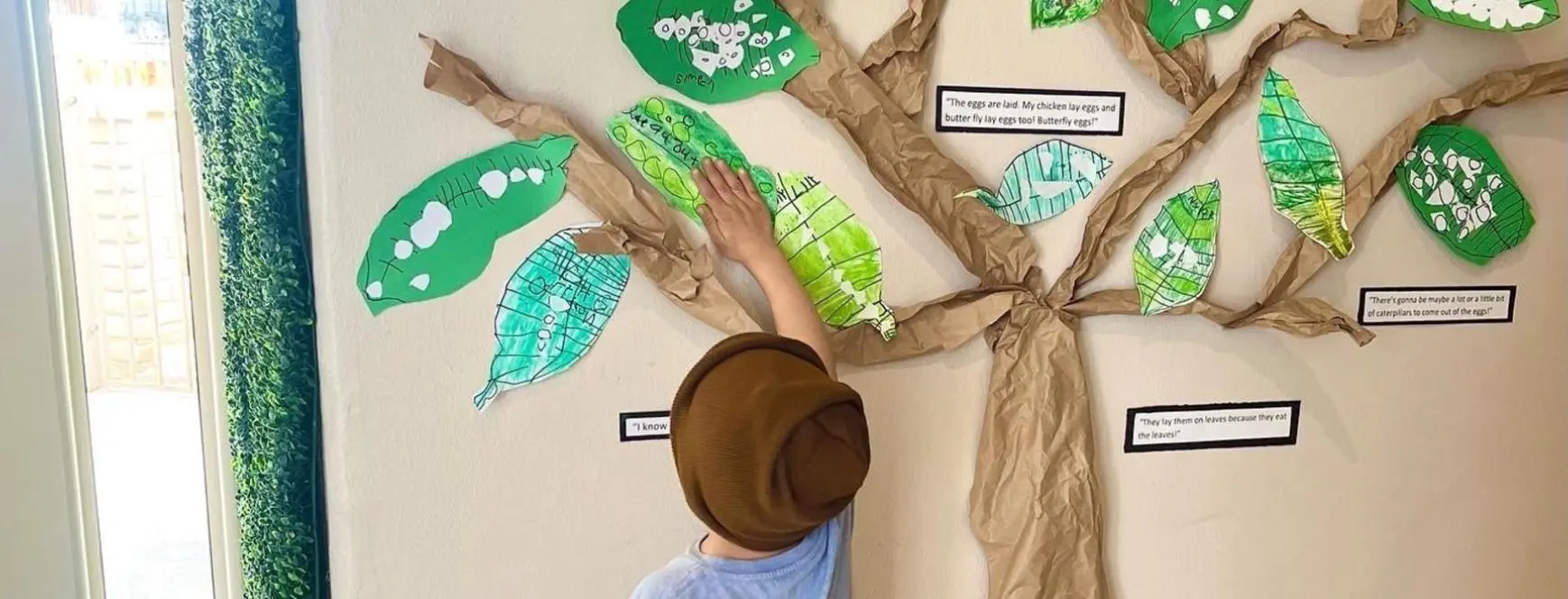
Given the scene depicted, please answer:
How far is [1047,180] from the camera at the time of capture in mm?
986

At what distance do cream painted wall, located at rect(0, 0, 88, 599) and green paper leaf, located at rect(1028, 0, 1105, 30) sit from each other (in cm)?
108

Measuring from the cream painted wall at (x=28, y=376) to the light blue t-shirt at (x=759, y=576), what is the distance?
804 mm

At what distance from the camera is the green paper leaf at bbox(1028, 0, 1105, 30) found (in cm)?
96

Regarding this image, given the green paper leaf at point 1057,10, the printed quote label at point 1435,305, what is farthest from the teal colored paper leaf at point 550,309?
the printed quote label at point 1435,305

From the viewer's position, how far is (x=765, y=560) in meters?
0.78

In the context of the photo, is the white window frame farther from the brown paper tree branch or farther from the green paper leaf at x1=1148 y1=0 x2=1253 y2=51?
the green paper leaf at x1=1148 y1=0 x2=1253 y2=51

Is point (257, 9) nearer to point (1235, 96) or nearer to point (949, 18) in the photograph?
point (949, 18)

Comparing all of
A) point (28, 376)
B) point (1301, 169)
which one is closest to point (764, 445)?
point (1301, 169)

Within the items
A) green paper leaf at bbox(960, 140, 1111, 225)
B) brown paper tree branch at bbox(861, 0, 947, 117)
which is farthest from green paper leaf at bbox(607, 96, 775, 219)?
green paper leaf at bbox(960, 140, 1111, 225)

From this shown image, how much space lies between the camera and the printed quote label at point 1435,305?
1096mm

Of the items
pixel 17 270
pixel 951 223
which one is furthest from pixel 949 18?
pixel 17 270

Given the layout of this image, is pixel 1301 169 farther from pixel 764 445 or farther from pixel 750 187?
pixel 764 445

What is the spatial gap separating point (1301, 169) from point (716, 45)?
0.63 metres

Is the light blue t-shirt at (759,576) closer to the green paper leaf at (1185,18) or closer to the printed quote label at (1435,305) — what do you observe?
the green paper leaf at (1185,18)
